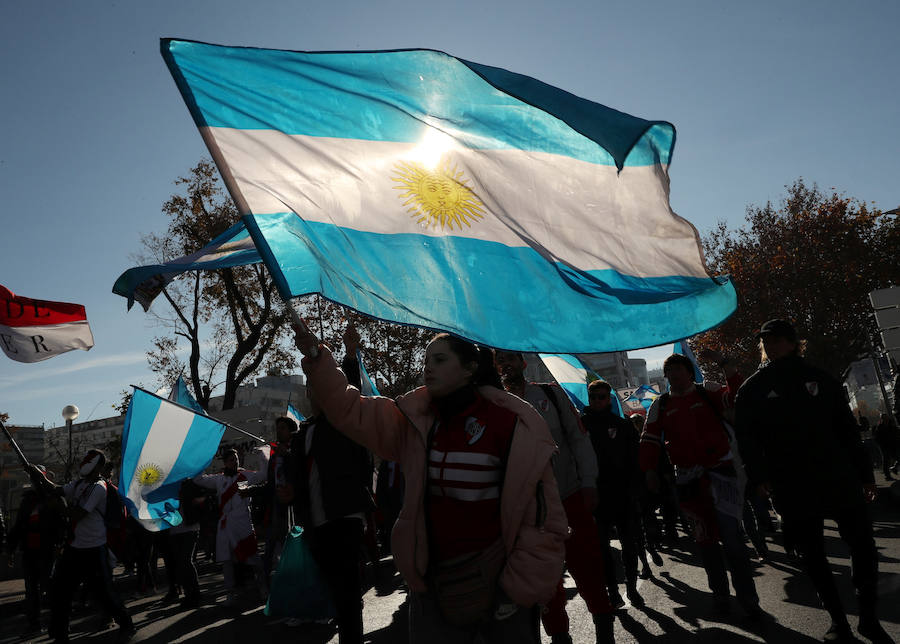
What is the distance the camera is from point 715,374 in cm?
4753

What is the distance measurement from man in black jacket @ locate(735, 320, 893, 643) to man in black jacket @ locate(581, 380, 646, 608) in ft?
7.49

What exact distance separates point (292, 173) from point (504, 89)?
117cm

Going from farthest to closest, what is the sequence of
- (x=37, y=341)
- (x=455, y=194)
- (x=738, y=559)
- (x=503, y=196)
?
(x=37, y=341) < (x=738, y=559) < (x=503, y=196) < (x=455, y=194)

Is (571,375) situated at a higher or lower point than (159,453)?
higher

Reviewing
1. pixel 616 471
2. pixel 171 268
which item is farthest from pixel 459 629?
pixel 616 471

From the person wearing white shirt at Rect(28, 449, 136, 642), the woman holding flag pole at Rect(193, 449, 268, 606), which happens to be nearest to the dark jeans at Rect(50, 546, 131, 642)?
the person wearing white shirt at Rect(28, 449, 136, 642)

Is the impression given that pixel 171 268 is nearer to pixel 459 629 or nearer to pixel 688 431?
pixel 459 629

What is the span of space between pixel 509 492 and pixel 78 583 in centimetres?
647

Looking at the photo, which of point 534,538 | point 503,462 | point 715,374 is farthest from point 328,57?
point 715,374

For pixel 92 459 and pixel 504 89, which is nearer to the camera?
pixel 504 89

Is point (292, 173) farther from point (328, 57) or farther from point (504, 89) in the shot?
point (504, 89)

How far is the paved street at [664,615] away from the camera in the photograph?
17.8 feet

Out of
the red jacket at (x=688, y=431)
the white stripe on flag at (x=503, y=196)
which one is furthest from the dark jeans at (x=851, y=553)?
the white stripe on flag at (x=503, y=196)

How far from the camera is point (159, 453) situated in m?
9.40
